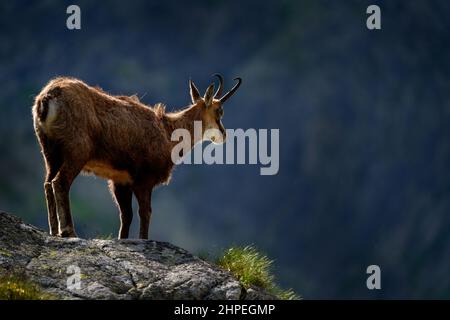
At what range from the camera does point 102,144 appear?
15.1 m

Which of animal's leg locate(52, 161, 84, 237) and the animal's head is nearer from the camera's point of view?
animal's leg locate(52, 161, 84, 237)

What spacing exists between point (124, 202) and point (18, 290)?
18.5 ft

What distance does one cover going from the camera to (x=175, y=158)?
17094 mm

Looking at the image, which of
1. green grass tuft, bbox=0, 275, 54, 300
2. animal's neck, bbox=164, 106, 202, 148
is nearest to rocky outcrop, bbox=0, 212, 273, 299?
green grass tuft, bbox=0, 275, 54, 300

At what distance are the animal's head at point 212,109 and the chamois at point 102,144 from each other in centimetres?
57

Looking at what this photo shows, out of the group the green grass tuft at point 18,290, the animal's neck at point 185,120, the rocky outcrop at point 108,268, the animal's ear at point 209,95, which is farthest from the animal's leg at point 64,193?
the animal's ear at point 209,95

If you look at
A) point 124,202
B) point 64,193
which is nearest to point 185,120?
point 124,202

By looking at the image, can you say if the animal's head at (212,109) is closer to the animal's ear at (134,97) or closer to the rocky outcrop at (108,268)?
the animal's ear at (134,97)

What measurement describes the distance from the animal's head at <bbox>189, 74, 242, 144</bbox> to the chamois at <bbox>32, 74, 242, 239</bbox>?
0.57 m

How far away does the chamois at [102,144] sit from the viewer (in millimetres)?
14344

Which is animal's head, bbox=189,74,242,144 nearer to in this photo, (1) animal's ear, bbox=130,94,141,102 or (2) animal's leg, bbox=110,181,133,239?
Result: (1) animal's ear, bbox=130,94,141,102

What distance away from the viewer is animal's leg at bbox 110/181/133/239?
16516mm
